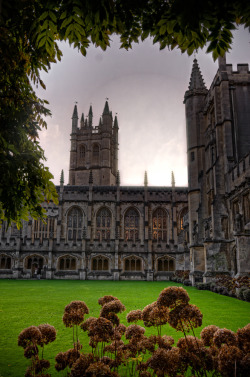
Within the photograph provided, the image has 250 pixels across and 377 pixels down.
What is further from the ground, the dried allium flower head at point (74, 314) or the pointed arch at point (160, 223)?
the pointed arch at point (160, 223)

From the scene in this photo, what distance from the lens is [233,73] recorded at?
842 inches

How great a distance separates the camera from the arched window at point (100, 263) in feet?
104

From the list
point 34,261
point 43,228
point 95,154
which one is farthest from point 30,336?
point 95,154

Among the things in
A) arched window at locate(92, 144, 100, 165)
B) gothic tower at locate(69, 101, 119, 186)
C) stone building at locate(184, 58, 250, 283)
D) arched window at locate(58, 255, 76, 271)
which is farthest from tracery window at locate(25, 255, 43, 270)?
arched window at locate(92, 144, 100, 165)

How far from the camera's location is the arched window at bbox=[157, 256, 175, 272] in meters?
32.3

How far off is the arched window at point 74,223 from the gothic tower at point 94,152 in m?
12.1

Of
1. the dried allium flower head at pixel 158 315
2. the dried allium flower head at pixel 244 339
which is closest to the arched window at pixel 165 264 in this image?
the dried allium flower head at pixel 158 315

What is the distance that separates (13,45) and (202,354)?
4.26 m

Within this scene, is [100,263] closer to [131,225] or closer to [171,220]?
[131,225]

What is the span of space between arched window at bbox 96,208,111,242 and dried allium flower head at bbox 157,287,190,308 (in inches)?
1319

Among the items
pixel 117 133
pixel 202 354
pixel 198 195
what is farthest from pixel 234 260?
pixel 117 133

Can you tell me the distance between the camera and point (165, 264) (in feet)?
107

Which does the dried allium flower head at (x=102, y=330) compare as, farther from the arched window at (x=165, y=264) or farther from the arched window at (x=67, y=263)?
the arched window at (x=165, y=264)

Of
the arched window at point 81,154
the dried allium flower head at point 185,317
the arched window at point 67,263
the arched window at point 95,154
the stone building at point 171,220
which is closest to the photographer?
the dried allium flower head at point 185,317
